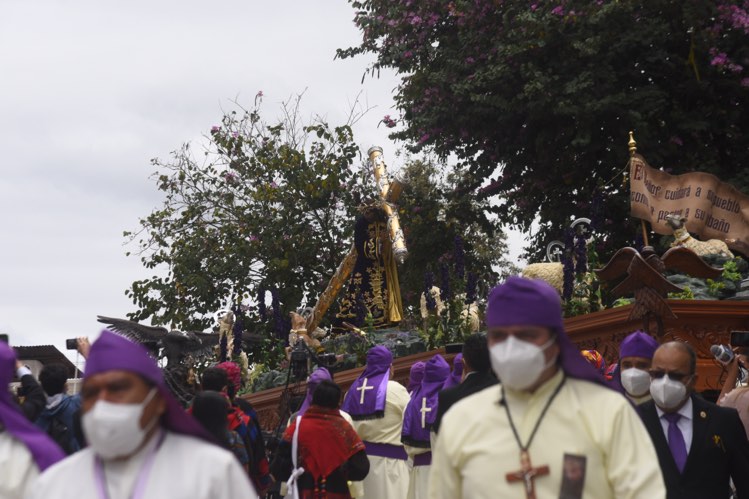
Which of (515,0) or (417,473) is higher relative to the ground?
(515,0)

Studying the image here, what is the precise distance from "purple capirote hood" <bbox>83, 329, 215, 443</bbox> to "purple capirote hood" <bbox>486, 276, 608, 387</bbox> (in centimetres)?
117

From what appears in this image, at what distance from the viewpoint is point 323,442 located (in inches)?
403

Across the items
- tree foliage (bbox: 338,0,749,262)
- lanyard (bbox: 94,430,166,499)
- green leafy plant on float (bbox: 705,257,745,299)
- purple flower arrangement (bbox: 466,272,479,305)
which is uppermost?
tree foliage (bbox: 338,0,749,262)

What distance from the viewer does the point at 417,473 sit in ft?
38.8

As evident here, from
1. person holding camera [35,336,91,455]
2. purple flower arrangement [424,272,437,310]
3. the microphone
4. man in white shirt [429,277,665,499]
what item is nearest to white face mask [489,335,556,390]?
man in white shirt [429,277,665,499]

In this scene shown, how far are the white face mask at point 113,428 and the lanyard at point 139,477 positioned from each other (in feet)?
0.23

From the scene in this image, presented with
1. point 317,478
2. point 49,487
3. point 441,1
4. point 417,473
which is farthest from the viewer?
point 441,1

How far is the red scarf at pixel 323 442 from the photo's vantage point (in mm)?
10219

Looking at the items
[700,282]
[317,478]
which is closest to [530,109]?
[700,282]

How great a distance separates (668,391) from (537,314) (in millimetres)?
2297

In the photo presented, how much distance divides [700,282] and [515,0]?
930 cm

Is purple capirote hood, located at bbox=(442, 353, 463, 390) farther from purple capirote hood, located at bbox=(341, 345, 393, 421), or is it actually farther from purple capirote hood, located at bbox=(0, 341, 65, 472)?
purple capirote hood, located at bbox=(0, 341, 65, 472)

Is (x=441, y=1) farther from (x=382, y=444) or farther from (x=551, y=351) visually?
(x=551, y=351)

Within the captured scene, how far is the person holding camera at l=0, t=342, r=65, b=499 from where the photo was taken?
546 centimetres
